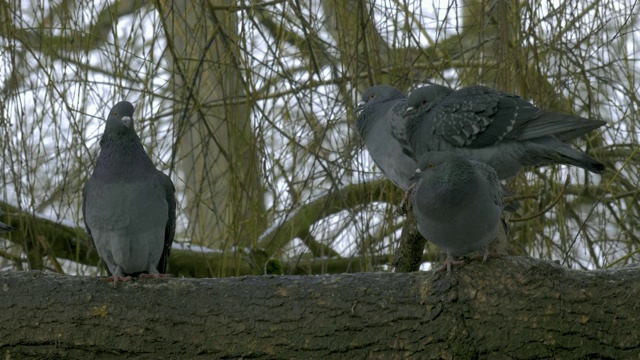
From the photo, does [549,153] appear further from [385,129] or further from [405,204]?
[385,129]

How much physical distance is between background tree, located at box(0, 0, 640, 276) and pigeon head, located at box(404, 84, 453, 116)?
5.6 inches

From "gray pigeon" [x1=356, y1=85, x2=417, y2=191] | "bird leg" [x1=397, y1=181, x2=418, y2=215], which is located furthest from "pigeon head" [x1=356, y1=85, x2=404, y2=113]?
"bird leg" [x1=397, y1=181, x2=418, y2=215]

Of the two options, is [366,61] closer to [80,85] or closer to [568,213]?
[80,85]

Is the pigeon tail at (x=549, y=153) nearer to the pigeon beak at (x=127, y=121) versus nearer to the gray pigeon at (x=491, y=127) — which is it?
the gray pigeon at (x=491, y=127)

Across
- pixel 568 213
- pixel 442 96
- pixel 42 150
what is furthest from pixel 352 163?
pixel 42 150

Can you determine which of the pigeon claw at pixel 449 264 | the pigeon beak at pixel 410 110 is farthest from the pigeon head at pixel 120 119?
the pigeon claw at pixel 449 264

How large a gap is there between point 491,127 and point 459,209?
1.06 metres

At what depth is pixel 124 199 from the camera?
167 inches

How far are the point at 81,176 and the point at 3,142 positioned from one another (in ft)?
2.00

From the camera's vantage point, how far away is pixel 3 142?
4.42 m

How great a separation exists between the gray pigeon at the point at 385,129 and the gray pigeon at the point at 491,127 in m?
0.16

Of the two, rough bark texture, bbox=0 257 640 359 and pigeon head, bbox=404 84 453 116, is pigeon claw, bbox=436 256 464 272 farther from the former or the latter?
pigeon head, bbox=404 84 453 116

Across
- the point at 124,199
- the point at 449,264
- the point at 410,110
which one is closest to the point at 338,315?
the point at 449,264

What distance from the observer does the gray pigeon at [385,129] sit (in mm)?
4719
